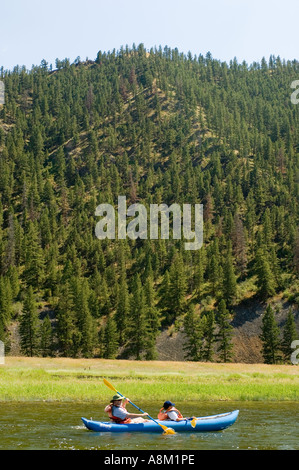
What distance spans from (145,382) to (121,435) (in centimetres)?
2181

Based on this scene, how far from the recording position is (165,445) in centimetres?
2512

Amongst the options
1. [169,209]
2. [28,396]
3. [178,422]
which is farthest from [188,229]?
[178,422]

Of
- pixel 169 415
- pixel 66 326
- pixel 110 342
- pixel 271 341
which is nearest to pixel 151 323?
pixel 110 342

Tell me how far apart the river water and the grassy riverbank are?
19.1ft

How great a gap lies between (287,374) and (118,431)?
36.6 metres

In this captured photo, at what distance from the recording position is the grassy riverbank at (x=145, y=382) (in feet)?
138

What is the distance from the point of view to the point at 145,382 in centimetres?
4894

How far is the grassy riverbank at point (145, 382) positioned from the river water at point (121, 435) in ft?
19.1

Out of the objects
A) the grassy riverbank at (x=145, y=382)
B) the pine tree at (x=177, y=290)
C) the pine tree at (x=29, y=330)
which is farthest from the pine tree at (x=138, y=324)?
the grassy riverbank at (x=145, y=382)

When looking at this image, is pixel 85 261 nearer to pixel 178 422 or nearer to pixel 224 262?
pixel 224 262

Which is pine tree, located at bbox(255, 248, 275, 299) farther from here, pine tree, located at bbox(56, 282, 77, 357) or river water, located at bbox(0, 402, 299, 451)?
river water, located at bbox(0, 402, 299, 451)

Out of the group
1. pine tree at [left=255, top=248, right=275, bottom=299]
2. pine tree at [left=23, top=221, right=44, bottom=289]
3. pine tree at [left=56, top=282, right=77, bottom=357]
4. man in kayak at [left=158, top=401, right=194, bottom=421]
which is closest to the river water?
man in kayak at [left=158, top=401, right=194, bottom=421]

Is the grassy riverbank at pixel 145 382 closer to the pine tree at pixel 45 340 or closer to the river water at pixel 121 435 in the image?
the river water at pixel 121 435

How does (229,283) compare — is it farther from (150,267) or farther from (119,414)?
(119,414)
